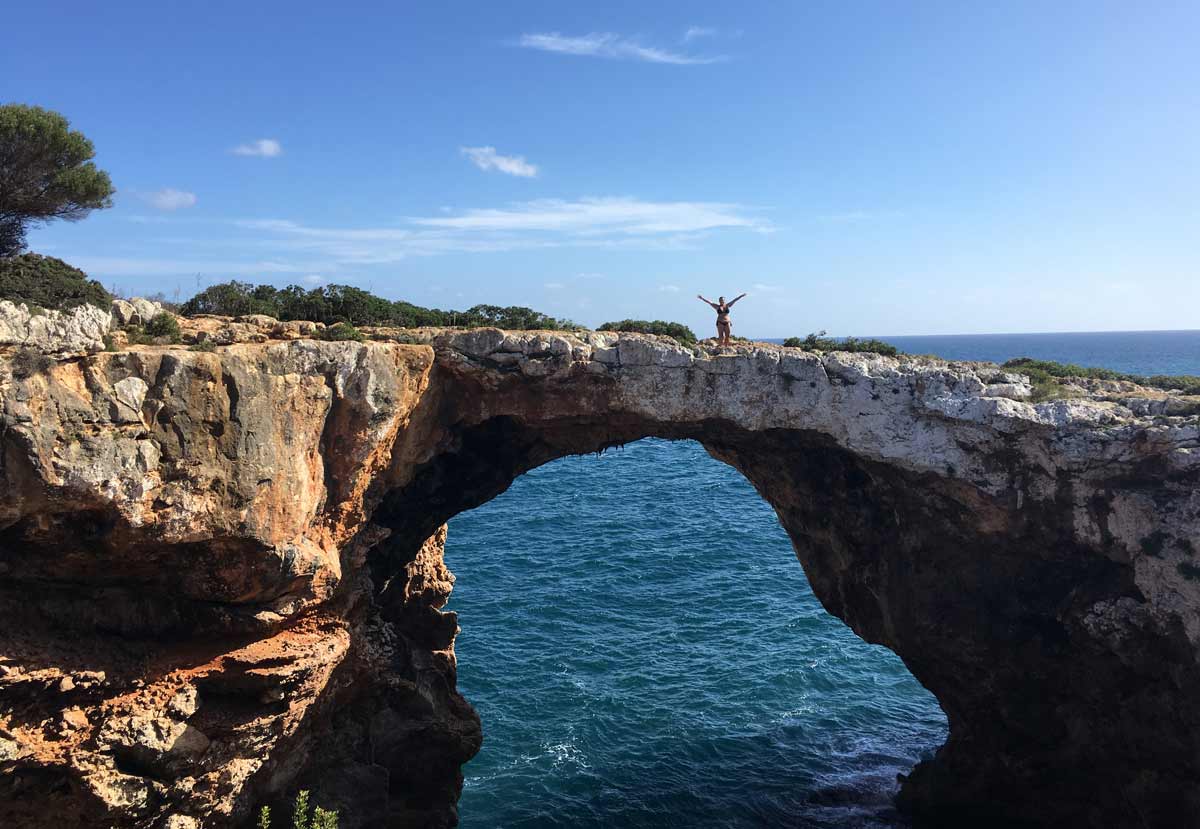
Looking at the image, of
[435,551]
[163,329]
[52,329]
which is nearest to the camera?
[52,329]

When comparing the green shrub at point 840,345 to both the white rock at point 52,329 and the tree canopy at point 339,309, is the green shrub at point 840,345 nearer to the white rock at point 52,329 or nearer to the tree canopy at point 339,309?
the tree canopy at point 339,309

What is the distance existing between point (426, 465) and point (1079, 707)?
58.7 ft

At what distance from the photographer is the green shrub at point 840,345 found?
22.0m

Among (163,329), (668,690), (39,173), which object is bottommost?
(668,690)

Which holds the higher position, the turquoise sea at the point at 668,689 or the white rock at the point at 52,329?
the white rock at the point at 52,329

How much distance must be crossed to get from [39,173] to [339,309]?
25.8 ft

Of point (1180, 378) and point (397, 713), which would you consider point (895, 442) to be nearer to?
point (1180, 378)

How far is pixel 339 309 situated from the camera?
2352cm

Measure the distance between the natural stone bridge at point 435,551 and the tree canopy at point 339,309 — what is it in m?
3.94

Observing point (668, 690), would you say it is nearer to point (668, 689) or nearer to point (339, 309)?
point (668, 689)

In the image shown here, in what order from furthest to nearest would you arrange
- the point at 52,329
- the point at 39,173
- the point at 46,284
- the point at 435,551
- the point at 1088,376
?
the point at 435,551 → the point at 1088,376 → the point at 39,173 → the point at 46,284 → the point at 52,329

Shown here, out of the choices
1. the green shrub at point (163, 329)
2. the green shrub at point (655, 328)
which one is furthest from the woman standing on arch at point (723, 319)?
Answer: the green shrub at point (163, 329)

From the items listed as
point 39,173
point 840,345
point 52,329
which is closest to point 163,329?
point 52,329

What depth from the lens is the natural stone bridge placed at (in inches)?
550
